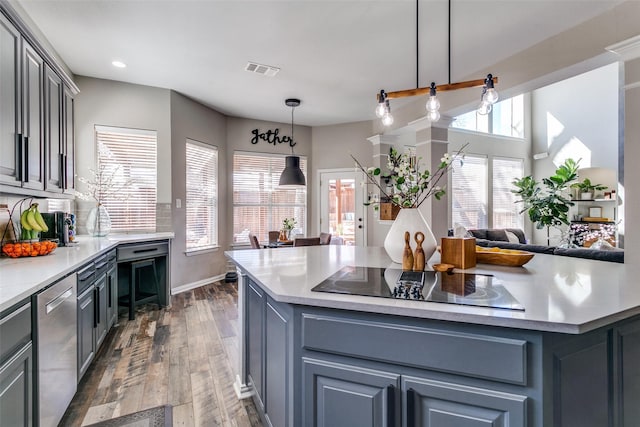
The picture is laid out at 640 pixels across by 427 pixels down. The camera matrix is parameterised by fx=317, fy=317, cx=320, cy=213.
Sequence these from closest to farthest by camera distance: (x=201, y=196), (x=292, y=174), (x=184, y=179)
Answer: (x=184, y=179) → (x=292, y=174) → (x=201, y=196)

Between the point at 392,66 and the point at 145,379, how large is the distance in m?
3.98

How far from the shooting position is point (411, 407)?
46.2 inches

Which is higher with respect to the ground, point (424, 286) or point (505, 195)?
point (505, 195)

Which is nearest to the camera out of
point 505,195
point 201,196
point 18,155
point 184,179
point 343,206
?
point 18,155

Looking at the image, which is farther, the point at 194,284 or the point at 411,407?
the point at 194,284

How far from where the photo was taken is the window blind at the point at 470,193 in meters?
7.28

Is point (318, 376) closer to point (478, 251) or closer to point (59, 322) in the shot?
point (478, 251)

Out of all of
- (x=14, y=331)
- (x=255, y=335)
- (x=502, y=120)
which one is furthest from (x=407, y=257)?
(x=502, y=120)

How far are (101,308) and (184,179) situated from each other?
2.42 metres

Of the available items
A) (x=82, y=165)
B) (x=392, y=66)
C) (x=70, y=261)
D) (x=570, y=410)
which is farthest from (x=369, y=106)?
(x=570, y=410)

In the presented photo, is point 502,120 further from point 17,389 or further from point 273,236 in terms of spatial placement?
point 17,389

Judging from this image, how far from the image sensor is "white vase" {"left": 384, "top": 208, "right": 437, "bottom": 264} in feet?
6.30

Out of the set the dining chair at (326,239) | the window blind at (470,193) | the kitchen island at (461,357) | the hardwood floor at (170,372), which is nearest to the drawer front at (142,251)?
the hardwood floor at (170,372)

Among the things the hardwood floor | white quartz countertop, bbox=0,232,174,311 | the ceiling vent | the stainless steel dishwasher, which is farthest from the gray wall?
the stainless steel dishwasher
